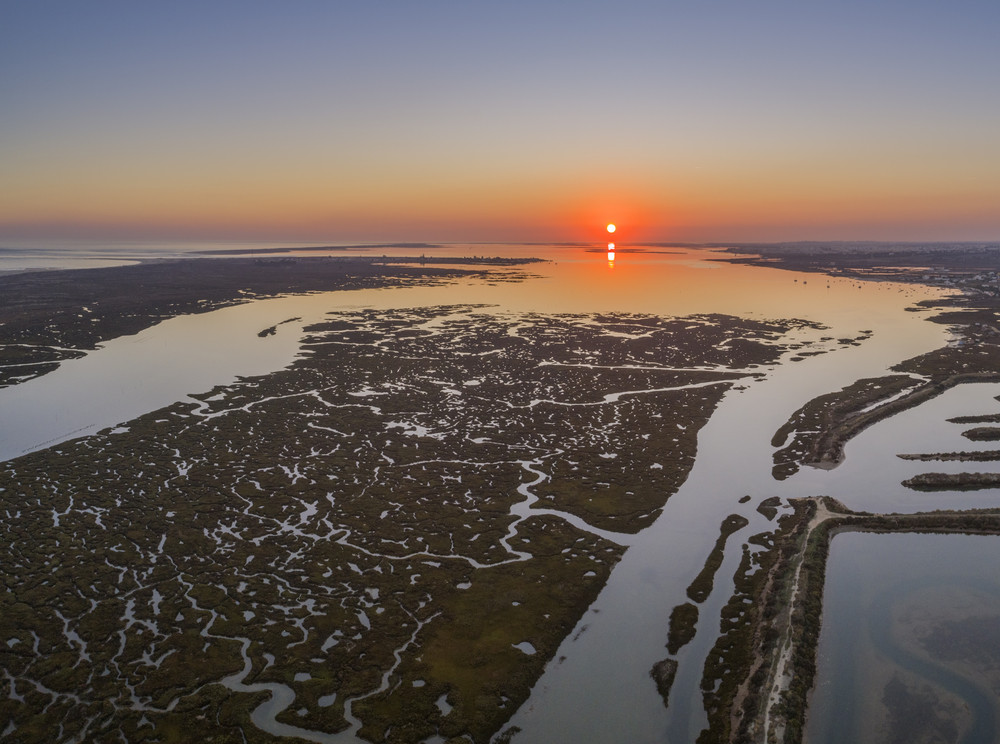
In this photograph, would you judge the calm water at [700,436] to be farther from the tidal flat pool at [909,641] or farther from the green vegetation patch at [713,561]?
the tidal flat pool at [909,641]

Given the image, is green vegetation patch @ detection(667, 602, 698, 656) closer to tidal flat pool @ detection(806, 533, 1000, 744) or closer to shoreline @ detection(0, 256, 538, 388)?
tidal flat pool @ detection(806, 533, 1000, 744)

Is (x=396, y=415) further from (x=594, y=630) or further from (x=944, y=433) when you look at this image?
(x=944, y=433)

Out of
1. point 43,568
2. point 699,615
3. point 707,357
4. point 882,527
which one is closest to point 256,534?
point 43,568

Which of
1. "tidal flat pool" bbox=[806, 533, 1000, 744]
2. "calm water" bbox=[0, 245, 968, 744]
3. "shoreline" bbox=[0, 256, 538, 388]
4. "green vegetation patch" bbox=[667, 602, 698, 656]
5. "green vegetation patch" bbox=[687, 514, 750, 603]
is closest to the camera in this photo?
"tidal flat pool" bbox=[806, 533, 1000, 744]

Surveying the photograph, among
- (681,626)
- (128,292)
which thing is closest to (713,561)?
(681,626)

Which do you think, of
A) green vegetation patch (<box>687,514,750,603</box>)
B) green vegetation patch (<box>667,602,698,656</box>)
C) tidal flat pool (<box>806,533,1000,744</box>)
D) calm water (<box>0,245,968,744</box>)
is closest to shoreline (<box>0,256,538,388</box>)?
calm water (<box>0,245,968,744</box>)

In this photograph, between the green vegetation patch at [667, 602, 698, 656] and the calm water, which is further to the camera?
the green vegetation patch at [667, 602, 698, 656]
